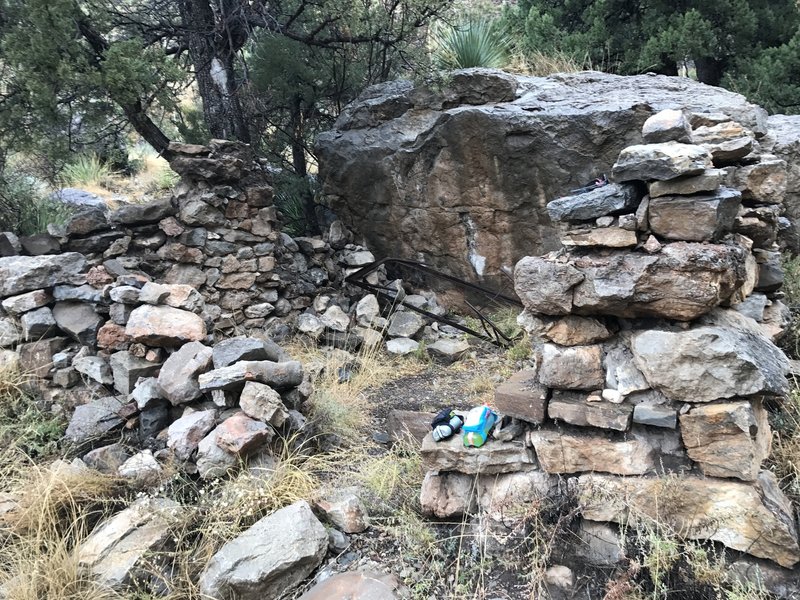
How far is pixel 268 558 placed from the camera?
8.77ft

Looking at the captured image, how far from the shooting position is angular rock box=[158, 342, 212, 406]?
3697 millimetres

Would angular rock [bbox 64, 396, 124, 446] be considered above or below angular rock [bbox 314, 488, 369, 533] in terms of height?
above

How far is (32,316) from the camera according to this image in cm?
436

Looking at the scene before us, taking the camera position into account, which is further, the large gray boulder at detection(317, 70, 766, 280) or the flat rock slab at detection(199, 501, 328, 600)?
the large gray boulder at detection(317, 70, 766, 280)

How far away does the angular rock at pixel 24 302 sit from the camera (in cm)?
436

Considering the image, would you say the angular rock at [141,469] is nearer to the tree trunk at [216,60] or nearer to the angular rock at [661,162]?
the angular rock at [661,162]

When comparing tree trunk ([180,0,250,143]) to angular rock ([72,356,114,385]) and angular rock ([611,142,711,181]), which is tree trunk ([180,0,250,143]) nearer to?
angular rock ([72,356,114,385])

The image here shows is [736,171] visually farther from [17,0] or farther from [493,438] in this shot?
[17,0]

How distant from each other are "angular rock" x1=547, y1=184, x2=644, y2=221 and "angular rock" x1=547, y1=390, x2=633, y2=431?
0.90m

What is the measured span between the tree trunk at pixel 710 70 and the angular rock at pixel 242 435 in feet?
26.7

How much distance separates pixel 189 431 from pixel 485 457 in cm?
190

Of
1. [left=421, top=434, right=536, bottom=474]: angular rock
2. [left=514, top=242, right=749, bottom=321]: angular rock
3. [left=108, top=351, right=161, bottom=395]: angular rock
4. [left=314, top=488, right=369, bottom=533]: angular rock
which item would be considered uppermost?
[left=514, top=242, right=749, bottom=321]: angular rock

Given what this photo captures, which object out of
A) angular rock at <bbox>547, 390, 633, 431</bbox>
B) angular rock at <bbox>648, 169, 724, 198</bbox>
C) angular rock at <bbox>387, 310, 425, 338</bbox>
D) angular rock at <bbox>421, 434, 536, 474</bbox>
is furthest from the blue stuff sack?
angular rock at <bbox>387, 310, 425, 338</bbox>

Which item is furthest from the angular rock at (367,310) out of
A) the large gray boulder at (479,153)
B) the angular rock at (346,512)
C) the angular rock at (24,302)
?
the angular rock at (346,512)
